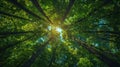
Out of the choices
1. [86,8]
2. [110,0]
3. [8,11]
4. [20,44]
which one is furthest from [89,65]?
[8,11]

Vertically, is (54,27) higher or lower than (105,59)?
higher

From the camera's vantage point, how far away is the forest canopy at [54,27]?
28.2 ft

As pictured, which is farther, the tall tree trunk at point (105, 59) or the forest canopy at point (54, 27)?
the forest canopy at point (54, 27)

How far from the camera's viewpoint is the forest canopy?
28.2 feet

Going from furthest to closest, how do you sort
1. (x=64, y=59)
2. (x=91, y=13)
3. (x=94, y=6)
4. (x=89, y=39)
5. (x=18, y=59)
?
(x=64, y=59), (x=89, y=39), (x=18, y=59), (x=91, y=13), (x=94, y=6)

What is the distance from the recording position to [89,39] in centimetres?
1120

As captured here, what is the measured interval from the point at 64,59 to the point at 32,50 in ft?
10.6

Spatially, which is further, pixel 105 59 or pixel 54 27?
pixel 54 27

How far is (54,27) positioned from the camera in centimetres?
1278

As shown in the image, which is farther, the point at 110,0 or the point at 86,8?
the point at 86,8

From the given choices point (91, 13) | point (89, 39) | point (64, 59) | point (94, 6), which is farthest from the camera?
point (64, 59)

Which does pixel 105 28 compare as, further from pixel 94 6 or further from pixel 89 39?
pixel 94 6

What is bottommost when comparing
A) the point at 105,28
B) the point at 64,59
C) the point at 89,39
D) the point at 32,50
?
the point at 64,59

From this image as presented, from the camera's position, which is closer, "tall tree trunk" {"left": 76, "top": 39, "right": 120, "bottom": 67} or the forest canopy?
"tall tree trunk" {"left": 76, "top": 39, "right": 120, "bottom": 67}
